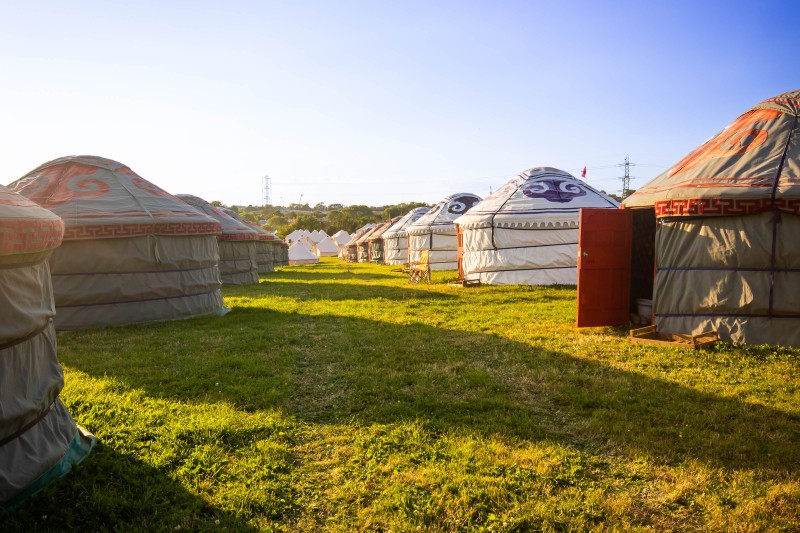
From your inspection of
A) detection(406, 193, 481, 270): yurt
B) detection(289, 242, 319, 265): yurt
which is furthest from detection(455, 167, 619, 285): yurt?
detection(289, 242, 319, 265): yurt

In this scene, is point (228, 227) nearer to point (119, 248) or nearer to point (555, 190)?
point (119, 248)

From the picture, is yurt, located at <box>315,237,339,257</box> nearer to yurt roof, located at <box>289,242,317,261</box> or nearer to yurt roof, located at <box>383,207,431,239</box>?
yurt roof, located at <box>289,242,317,261</box>

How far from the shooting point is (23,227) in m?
2.77

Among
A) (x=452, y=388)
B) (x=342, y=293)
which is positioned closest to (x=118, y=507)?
(x=452, y=388)

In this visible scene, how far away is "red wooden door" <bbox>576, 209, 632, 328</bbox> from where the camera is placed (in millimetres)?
7273

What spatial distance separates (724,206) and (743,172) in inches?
24.1

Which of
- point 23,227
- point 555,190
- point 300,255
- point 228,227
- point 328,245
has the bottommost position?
point 300,255

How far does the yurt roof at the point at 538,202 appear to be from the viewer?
13055mm

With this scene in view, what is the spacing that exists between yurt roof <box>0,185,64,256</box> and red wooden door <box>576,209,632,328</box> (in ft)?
21.0

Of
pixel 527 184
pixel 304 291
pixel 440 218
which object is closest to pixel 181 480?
pixel 304 291

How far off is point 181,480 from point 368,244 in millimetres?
36188

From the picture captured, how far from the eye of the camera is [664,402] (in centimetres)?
404

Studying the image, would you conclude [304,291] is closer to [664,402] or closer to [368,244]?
[664,402]

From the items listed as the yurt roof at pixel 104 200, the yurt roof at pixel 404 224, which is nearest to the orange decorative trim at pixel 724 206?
the yurt roof at pixel 104 200
